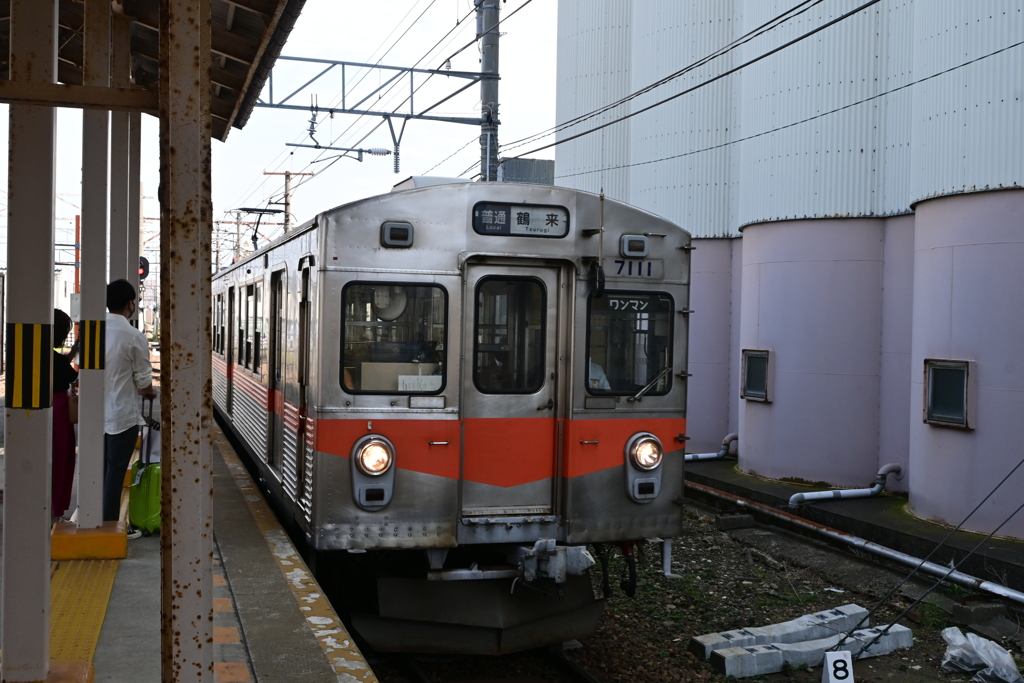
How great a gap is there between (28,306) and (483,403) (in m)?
2.81

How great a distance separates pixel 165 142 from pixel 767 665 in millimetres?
5243

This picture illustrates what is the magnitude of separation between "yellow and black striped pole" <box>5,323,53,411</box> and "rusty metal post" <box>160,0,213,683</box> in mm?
1089

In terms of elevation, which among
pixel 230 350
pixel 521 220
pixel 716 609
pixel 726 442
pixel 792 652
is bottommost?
pixel 716 609

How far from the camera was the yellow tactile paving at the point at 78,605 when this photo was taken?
4.64 metres

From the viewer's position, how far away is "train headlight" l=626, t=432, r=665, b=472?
623cm

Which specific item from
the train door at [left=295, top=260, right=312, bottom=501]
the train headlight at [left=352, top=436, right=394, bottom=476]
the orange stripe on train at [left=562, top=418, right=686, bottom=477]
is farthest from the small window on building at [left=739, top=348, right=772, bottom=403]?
the train headlight at [left=352, top=436, right=394, bottom=476]

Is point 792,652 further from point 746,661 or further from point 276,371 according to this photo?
point 276,371

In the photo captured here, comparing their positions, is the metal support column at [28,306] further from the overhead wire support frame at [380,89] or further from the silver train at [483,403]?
the overhead wire support frame at [380,89]

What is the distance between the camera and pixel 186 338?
10.1 ft

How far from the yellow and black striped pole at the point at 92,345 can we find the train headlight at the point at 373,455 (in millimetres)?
1885

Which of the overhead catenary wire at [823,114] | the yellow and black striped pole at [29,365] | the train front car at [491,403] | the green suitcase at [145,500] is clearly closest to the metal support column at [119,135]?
the green suitcase at [145,500]

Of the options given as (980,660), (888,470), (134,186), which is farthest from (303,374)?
(888,470)

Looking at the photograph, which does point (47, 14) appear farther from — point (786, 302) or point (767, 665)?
point (786, 302)

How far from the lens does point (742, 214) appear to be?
12609 mm
